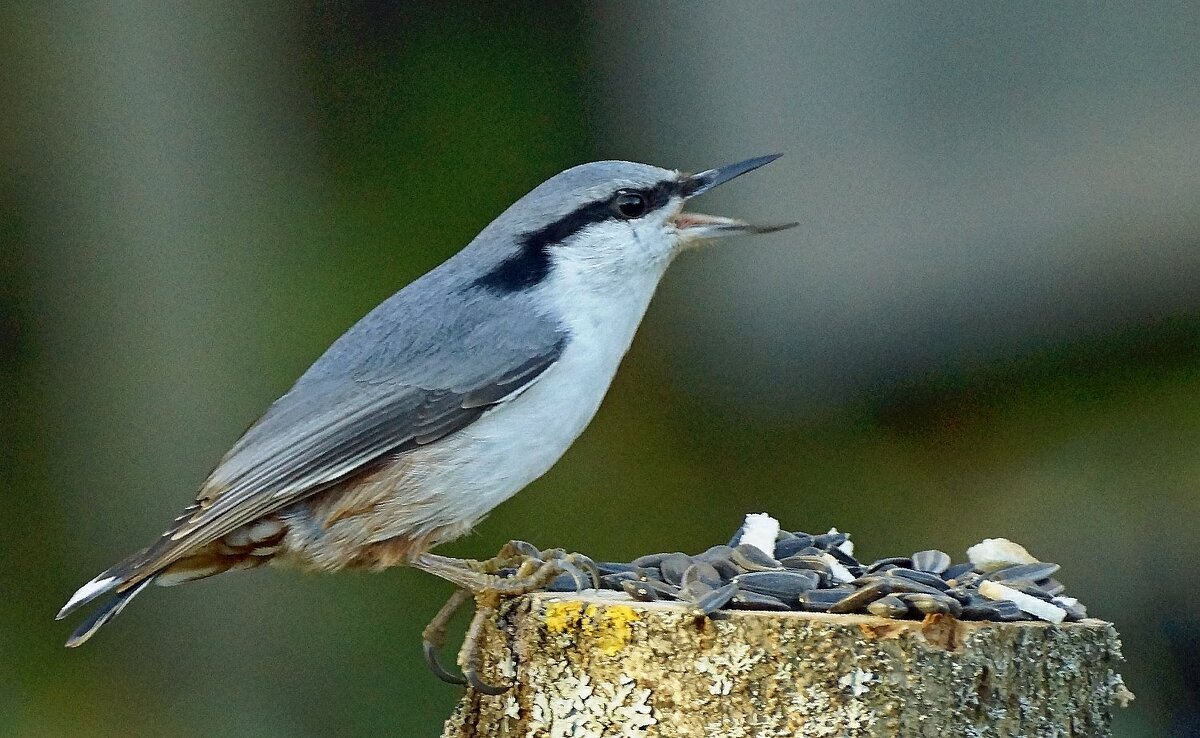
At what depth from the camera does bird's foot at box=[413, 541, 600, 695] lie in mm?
1982

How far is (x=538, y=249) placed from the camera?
2383 millimetres

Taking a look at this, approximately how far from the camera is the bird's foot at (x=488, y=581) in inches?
78.0

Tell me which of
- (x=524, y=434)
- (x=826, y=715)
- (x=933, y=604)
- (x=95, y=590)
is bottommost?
(x=826, y=715)

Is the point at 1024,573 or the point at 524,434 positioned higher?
the point at 524,434

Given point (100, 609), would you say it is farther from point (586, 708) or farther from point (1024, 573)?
point (1024, 573)

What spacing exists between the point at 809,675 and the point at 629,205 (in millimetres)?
958

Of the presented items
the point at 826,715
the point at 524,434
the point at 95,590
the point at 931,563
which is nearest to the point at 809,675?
the point at 826,715

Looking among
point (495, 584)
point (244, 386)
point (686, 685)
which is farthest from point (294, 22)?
point (686, 685)

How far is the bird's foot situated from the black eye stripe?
1.39ft

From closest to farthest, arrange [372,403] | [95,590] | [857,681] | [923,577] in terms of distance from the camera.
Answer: [857,681], [923,577], [95,590], [372,403]

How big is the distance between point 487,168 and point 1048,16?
1.44m

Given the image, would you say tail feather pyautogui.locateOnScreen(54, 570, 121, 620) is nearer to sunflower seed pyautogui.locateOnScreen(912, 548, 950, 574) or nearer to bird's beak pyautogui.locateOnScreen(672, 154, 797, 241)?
bird's beak pyautogui.locateOnScreen(672, 154, 797, 241)

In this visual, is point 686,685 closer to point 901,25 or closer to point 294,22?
point 901,25

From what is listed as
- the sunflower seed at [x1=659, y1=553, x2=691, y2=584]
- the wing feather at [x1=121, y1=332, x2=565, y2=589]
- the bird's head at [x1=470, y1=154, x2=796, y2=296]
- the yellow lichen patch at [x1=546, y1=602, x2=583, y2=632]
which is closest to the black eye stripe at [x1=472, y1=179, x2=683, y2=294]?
the bird's head at [x1=470, y1=154, x2=796, y2=296]
